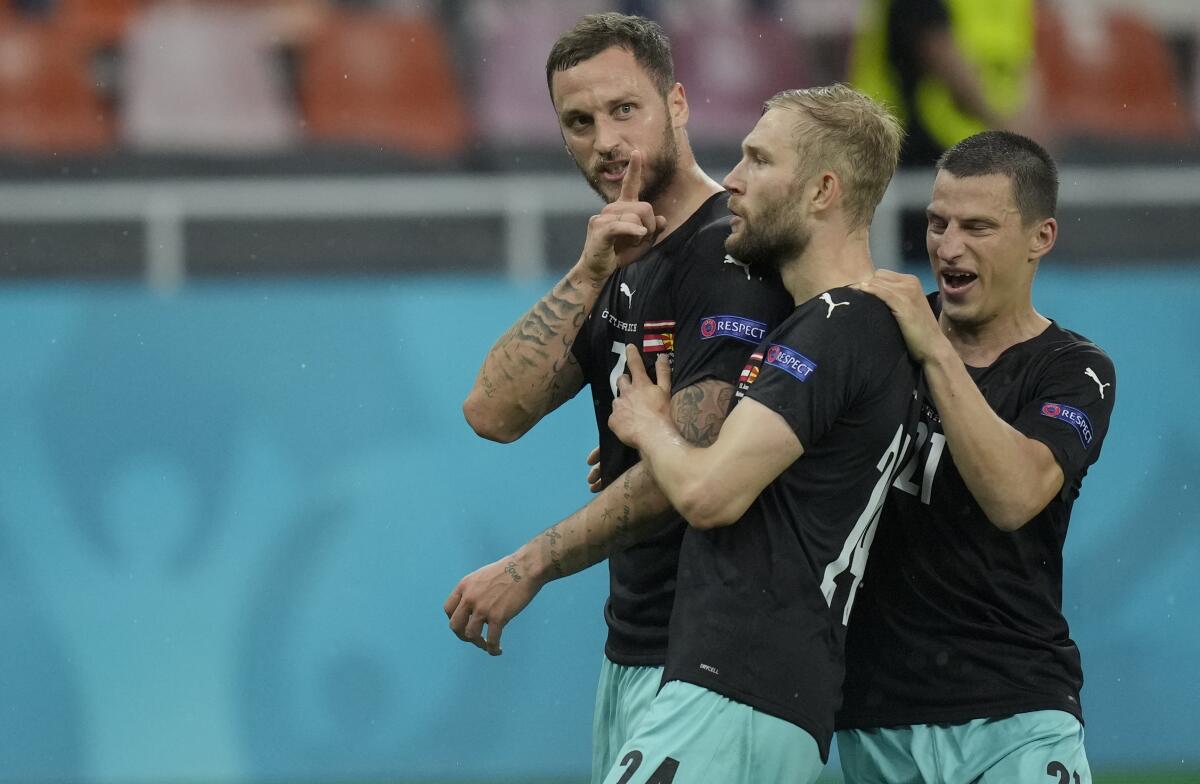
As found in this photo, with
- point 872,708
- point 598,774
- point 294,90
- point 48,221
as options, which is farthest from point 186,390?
point 872,708

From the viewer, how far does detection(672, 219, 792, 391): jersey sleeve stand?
11.0ft

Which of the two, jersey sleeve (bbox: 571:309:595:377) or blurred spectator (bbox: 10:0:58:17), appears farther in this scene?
blurred spectator (bbox: 10:0:58:17)

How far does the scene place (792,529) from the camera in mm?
3172

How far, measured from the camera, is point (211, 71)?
26.9 ft

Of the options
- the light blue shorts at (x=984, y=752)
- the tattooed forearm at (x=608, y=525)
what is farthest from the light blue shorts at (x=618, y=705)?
the light blue shorts at (x=984, y=752)

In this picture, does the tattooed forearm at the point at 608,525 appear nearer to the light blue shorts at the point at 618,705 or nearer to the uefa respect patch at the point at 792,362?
the light blue shorts at the point at 618,705

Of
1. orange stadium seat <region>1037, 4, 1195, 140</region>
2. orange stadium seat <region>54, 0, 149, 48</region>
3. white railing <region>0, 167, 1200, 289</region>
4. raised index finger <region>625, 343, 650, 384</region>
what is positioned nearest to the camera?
raised index finger <region>625, 343, 650, 384</region>

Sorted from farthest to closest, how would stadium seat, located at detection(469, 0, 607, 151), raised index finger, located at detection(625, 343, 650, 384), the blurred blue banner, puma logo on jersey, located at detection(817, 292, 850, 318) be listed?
1. stadium seat, located at detection(469, 0, 607, 151)
2. the blurred blue banner
3. raised index finger, located at detection(625, 343, 650, 384)
4. puma logo on jersey, located at detection(817, 292, 850, 318)

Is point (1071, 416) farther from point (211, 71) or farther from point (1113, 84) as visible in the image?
point (211, 71)

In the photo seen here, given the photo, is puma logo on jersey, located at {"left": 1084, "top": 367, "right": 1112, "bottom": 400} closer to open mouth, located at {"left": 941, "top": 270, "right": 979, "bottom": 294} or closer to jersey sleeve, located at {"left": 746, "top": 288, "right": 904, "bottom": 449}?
open mouth, located at {"left": 941, "top": 270, "right": 979, "bottom": 294}

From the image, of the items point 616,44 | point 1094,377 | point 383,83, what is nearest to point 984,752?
point 1094,377

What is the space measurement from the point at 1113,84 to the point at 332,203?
13.8ft

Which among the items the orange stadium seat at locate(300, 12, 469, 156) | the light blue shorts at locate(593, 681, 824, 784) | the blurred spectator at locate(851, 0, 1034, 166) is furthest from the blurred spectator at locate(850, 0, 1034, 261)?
the light blue shorts at locate(593, 681, 824, 784)

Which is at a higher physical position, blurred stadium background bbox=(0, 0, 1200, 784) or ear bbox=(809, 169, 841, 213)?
ear bbox=(809, 169, 841, 213)
